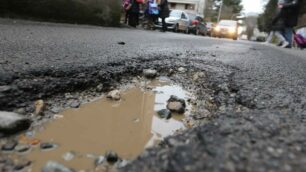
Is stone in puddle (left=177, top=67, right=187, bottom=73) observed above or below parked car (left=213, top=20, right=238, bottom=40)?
below

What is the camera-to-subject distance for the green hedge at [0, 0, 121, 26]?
611 cm

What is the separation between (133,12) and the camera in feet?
38.2

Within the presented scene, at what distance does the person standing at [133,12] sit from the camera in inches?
443

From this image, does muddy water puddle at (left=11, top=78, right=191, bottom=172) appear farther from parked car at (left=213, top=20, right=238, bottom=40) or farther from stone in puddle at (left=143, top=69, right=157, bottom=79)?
parked car at (left=213, top=20, right=238, bottom=40)

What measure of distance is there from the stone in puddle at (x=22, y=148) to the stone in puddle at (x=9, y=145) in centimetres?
2

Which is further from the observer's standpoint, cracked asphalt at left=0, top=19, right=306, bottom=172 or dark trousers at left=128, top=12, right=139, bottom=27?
dark trousers at left=128, top=12, right=139, bottom=27

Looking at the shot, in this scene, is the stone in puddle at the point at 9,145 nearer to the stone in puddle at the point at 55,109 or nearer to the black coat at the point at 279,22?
the stone in puddle at the point at 55,109

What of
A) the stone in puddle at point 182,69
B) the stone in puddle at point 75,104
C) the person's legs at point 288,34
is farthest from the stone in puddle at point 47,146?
the person's legs at point 288,34

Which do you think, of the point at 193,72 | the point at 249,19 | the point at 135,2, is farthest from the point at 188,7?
the point at 193,72

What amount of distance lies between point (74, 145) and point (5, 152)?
0.28 meters

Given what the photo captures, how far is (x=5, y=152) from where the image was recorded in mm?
1149

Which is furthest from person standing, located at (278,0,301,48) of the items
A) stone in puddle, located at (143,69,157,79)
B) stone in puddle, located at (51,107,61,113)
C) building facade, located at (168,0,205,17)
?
building facade, located at (168,0,205,17)

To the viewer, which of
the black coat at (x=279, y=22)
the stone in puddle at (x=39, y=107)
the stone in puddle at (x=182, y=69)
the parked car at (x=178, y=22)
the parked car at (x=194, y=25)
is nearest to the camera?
the stone in puddle at (x=39, y=107)

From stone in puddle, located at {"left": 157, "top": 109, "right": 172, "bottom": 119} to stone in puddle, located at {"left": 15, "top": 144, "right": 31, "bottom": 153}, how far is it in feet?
2.66
